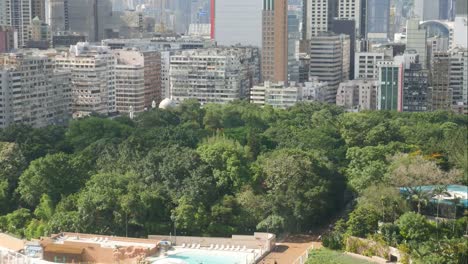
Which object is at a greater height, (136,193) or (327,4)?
(327,4)

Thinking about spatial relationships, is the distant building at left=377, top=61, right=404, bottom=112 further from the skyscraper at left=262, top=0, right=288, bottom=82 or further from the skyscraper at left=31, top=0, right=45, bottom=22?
the skyscraper at left=31, top=0, right=45, bottom=22

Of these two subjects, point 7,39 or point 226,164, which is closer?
point 226,164

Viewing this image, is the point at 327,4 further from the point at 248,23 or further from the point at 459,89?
the point at 459,89

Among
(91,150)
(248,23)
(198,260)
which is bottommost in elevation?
(198,260)

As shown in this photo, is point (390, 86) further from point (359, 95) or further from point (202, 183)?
point (202, 183)

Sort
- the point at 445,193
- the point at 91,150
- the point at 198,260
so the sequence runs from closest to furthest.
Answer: the point at 445,193 < the point at 198,260 < the point at 91,150

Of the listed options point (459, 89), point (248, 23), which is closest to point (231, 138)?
point (459, 89)

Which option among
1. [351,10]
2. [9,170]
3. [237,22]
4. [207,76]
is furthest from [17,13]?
[9,170]
